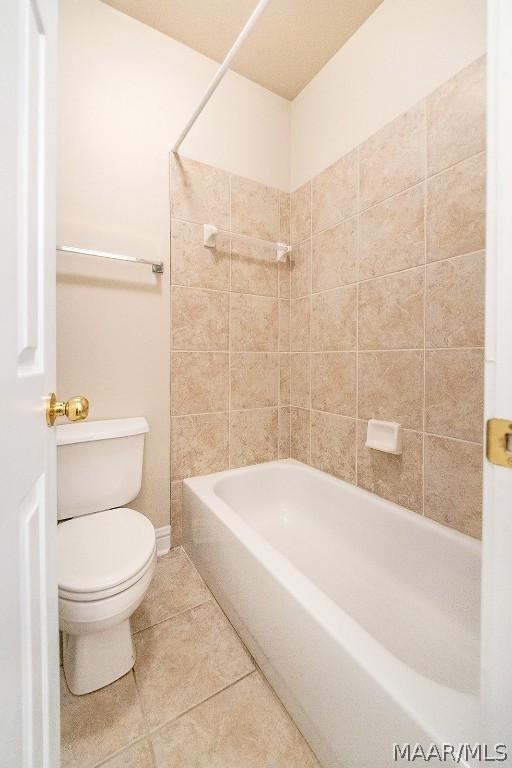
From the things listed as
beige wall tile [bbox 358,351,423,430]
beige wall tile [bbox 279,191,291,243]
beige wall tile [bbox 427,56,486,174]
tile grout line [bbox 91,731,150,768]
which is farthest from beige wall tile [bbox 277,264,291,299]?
tile grout line [bbox 91,731,150,768]

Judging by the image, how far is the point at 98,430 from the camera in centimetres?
132

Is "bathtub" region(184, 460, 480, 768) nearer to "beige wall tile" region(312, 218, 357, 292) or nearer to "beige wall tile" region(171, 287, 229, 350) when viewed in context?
"beige wall tile" region(171, 287, 229, 350)

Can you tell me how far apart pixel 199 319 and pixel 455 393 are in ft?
3.96

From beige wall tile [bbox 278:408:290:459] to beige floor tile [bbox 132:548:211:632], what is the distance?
2.56ft

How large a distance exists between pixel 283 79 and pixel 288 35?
0.25m

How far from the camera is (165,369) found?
5.27 feet

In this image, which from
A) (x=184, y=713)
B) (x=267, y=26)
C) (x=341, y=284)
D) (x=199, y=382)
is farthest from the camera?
(x=199, y=382)

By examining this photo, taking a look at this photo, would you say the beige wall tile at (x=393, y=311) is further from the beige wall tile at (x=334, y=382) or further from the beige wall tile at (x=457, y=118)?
the beige wall tile at (x=457, y=118)

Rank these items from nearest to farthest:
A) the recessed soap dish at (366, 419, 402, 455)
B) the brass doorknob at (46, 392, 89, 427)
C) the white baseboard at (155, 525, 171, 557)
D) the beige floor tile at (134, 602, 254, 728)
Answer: the brass doorknob at (46, 392, 89, 427) → the beige floor tile at (134, 602, 254, 728) → the recessed soap dish at (366, 419, 402, 455) → the white baseboard at (155, 525, 171, 557)

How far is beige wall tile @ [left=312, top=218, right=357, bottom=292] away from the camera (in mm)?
1523

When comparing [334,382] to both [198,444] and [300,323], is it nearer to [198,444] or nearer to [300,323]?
[300,323]

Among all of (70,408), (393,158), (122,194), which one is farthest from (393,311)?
(122,194)

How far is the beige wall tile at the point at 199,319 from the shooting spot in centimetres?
162

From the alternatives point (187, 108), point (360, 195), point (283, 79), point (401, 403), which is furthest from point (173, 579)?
point (283, 79)
